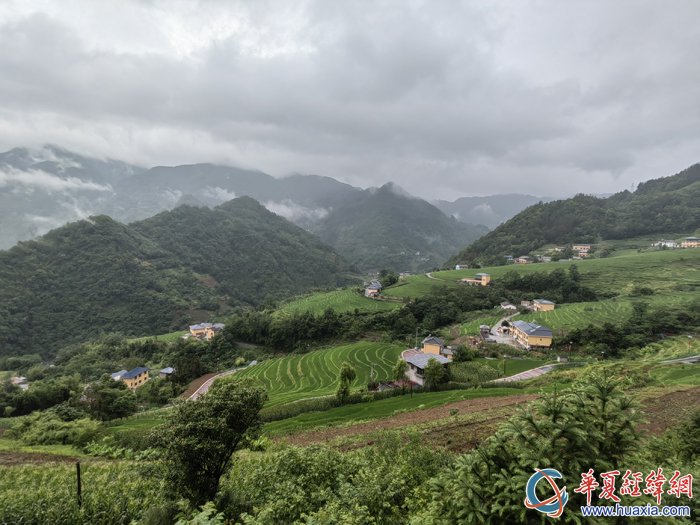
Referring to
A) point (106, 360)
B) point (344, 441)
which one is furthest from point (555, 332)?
point (106, 360)

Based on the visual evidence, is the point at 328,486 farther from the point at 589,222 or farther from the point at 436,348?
the point at 589,222

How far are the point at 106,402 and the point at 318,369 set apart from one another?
23.7 metres

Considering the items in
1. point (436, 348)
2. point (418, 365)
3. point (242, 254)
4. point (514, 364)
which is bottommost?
point (514, 364)

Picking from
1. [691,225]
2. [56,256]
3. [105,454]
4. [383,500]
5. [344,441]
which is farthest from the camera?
[691,225]

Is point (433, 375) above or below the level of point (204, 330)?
below

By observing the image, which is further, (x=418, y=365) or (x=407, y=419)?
(x=418, y=365)

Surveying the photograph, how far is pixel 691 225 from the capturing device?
105 m

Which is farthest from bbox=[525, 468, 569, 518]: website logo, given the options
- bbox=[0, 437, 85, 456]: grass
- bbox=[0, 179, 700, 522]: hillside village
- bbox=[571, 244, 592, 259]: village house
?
bbox=[571, 244, 592, 259]: village house

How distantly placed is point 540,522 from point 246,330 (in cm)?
6192

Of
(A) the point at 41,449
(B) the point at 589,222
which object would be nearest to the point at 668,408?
(A) the point at 41,449

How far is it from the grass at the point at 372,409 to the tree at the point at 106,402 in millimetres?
19774

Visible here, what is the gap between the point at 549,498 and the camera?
4.66 m

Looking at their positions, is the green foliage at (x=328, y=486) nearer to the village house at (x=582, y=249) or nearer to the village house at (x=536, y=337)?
the village house at (x=536, y=337)

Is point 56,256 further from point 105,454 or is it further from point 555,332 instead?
point 555,332
